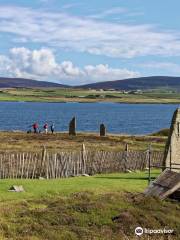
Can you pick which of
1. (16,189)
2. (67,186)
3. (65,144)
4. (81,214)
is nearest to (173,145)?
→ (67,186)

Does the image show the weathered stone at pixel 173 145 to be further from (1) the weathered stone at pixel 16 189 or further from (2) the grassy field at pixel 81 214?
(1) the weathered stone at pixel 16 189

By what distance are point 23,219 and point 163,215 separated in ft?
17.4

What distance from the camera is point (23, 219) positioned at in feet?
62.8

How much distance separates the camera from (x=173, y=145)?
3156 centimetres

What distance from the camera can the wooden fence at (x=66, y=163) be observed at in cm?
3141

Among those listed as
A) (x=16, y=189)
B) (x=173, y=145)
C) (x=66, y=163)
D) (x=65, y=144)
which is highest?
(x=173, y=145)

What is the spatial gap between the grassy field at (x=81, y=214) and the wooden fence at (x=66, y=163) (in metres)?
6.83

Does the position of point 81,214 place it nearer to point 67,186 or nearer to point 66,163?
point 67,186

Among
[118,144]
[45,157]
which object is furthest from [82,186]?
[118,144]

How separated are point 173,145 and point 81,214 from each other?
13077 mm

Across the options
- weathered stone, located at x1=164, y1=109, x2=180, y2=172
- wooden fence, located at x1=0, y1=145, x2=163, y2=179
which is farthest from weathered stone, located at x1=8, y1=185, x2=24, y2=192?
weathered stone, located at x1=164, y1=109, x2=180, y2=172

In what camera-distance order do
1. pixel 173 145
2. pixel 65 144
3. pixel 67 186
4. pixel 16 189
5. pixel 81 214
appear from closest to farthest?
1. pixel 81 214
2. pixel 16 189
3. pixel 67 186
4. pixel 173 145
5. pixel 65 144

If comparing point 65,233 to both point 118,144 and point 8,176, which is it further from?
point 118,144

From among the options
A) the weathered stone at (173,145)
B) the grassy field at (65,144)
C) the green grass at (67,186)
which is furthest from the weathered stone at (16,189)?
the grassy field at (65,144)
